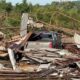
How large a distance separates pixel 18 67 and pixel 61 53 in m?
2.11

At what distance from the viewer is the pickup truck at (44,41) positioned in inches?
589

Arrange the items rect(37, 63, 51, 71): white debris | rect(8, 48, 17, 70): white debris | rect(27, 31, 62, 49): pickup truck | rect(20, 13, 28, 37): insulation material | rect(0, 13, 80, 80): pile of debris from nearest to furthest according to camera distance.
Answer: rect(0, 13, 80, 80): pile of debris < rect(37, 63, 51, 71): white debris < rect(8, 48, 17, 70): white debris < rect(27, 31, 62, 49): pickup truck < rect(20, 13, 28, 37): insulation material

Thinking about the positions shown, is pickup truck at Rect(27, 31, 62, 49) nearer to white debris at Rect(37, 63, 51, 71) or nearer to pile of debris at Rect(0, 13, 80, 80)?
pile of debris at Rect(0, 13, 80, 80)

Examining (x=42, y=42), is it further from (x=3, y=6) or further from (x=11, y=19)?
(x=3, y=6)

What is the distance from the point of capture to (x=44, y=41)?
15.4 metres

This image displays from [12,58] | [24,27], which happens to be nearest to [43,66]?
[12,58]

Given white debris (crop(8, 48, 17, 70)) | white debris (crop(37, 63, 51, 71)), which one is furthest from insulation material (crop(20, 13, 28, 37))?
white debris (crop(37, 63, 51, 71))

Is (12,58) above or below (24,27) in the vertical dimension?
below

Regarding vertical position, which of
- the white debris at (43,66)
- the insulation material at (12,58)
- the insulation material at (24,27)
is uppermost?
the insulation material at (24,27)

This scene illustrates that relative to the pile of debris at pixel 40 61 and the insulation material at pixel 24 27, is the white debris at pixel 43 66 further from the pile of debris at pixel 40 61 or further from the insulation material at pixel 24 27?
the insulation material at pixel 24 27

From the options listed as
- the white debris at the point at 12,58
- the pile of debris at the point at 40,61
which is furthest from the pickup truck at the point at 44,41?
the white debris at the point at 12,58

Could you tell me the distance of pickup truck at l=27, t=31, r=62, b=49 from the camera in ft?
49.1

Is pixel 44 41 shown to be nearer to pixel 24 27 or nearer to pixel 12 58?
pixel 12 58

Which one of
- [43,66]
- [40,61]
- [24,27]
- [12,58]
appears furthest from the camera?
[24,27]
